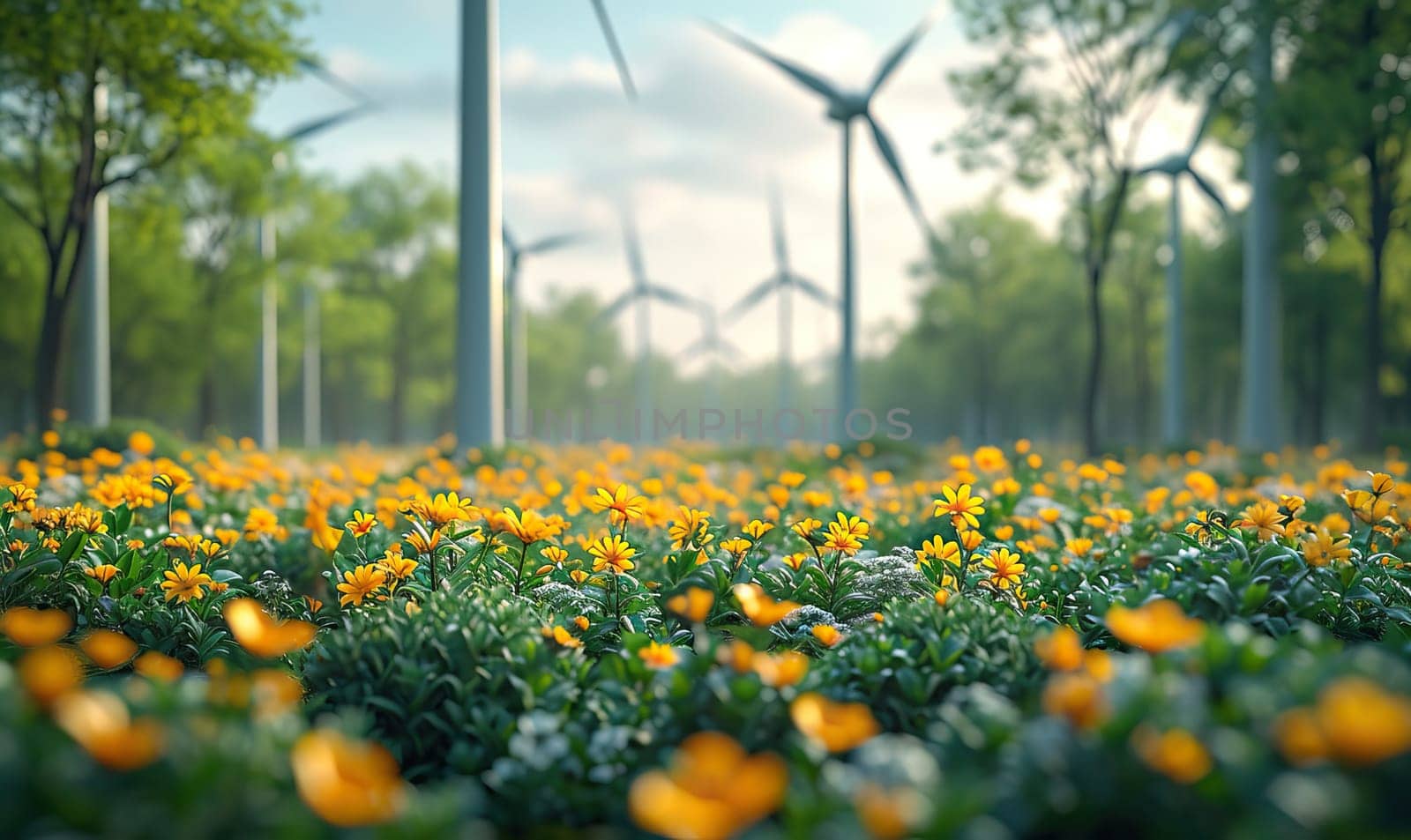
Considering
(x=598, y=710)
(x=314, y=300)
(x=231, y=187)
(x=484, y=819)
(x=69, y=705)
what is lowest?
(x=484, y=819)

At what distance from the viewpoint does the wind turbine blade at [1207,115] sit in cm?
1819

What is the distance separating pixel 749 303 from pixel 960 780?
33000mm

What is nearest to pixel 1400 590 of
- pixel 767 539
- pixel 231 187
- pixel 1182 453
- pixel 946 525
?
pixel 946 525

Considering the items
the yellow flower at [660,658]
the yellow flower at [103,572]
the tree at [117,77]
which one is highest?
the tree at [117,77]

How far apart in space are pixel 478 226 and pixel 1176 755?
11582 millimetres

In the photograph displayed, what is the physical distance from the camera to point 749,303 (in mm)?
34188

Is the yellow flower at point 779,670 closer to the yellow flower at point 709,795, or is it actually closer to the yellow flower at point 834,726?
the yellow flower at point 834,726

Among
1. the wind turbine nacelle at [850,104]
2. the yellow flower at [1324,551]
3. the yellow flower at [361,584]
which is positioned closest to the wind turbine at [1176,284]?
the wind turbine nacelle at [850,104]

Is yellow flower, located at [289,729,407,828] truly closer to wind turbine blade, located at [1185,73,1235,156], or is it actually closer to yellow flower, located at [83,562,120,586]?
yellow flower, located at [83,562,120,586]

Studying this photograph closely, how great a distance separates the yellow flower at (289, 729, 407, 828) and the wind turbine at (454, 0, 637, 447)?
1076cm

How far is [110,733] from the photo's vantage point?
1.47 metres

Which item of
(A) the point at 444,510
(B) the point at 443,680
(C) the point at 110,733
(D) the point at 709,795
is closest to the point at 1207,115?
(A) the point at 444,510

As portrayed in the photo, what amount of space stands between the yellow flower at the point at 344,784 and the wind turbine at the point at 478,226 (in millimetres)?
10756

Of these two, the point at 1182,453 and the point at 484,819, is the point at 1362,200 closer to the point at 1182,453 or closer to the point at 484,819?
the point at 1182,453
